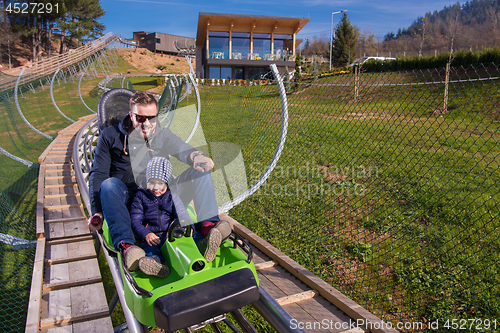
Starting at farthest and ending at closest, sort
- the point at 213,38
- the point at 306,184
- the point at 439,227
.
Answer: the point at 213,38
the point at 306,184
the point at 439,227

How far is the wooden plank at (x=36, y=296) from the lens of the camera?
2.31m

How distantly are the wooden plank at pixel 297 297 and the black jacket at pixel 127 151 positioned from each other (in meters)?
1.39

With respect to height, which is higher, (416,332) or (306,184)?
(306,184)

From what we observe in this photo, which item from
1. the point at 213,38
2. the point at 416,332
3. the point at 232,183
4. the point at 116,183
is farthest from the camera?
the point at 213,38

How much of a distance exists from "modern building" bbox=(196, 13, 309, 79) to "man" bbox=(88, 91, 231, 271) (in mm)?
26304

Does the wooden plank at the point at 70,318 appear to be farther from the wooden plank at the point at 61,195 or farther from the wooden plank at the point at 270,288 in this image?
the wooden plank at the point at 61,195

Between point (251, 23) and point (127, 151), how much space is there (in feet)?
91.2

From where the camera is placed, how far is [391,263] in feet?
11.0

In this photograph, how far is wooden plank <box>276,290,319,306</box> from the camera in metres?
2.56

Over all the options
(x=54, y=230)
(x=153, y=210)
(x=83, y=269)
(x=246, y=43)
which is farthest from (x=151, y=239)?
(x=246, y=43)

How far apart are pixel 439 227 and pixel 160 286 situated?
3.32m

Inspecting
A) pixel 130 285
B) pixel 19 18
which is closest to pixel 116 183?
pixel 130 285

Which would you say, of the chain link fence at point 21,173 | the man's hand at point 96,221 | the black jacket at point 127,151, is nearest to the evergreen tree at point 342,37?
the chain link fence at point 21,173

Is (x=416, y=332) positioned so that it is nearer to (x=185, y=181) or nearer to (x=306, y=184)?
(x=185, y=181)
